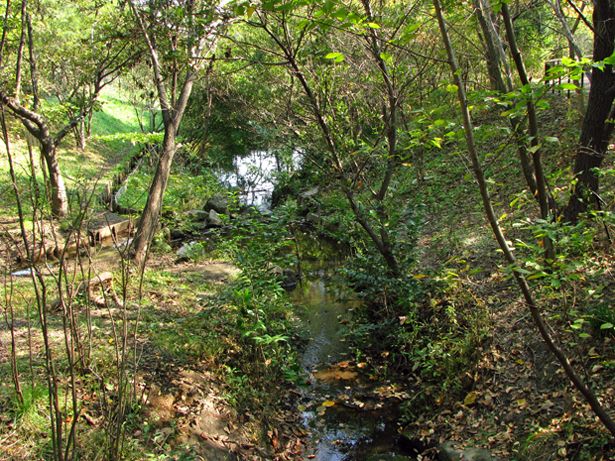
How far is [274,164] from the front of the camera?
65.6ft

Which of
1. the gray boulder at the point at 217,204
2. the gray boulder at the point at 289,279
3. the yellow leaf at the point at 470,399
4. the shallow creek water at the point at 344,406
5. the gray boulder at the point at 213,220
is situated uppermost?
the gray boulder at the point at 217,204

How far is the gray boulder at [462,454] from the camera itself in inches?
126

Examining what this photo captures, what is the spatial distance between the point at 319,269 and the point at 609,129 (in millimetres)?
5578

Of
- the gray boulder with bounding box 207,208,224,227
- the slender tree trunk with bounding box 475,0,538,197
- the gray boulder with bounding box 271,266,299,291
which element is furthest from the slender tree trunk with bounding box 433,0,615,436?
the gray boulder with bounding box 207,208,224,227

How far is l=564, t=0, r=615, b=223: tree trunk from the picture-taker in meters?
4.76

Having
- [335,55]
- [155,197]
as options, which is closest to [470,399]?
Result: [335,55]

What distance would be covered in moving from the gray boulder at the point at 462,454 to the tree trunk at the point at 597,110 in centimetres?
302

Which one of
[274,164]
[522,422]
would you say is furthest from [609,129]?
[274,164]

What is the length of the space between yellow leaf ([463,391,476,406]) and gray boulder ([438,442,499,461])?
47cm

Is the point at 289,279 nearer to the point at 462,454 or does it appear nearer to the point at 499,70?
the point at 462,454

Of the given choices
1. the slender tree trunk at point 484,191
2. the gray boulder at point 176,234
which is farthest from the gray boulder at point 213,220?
the slender tree trunk at point 484,191

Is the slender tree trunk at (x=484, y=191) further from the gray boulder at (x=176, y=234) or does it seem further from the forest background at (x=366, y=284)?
the gray boulder at (x=176, y=234)

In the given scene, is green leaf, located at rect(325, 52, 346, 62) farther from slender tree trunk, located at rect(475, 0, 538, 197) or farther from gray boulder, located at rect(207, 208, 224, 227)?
gray boulder, located at rect(207, 208, 224, 227)

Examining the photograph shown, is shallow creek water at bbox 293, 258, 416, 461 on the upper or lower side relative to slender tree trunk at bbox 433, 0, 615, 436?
lower
